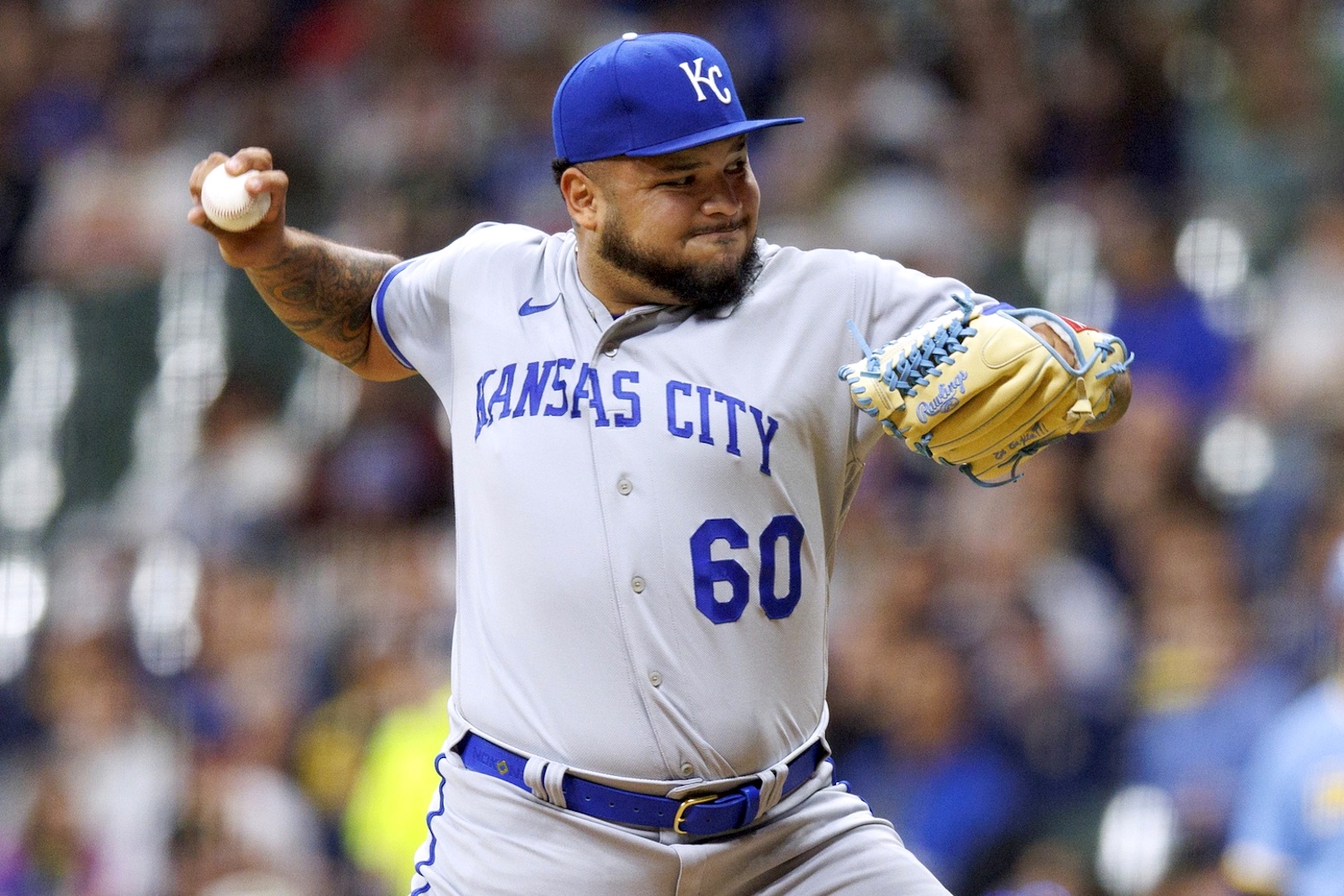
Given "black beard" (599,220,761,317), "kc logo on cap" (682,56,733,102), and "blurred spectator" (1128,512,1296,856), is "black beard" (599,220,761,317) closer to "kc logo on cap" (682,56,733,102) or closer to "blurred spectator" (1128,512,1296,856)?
"kc logo on cap" (682,56,733,102)

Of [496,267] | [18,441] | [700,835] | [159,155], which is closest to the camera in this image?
[700,835]

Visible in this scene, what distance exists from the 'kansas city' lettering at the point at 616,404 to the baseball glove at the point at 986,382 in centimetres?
19

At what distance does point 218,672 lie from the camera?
7.32 m

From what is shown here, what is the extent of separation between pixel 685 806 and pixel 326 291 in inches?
48.0

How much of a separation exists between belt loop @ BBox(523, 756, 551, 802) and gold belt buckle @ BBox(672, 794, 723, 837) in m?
0.22

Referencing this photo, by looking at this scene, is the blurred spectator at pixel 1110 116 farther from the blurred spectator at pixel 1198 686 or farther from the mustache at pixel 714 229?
the mustache at pixel 714 229

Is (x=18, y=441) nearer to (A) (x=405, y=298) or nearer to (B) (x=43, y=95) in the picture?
(B) (x=43, y=95)

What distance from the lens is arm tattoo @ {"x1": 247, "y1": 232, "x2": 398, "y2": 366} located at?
346cm

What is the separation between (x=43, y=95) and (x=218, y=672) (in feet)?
13.1

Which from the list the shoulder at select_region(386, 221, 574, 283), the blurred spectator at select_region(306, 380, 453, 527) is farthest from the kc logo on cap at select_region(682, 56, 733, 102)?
the blurred spectator at select_region(306, 380, 453, 527)

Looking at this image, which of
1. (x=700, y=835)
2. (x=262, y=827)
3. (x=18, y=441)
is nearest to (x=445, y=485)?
(x=262, y=827)

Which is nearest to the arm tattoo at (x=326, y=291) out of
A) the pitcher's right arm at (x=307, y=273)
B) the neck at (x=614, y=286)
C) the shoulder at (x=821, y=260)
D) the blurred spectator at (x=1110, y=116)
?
the pitcher's right arm at (x=307, y=273)

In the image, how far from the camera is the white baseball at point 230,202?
326 cm

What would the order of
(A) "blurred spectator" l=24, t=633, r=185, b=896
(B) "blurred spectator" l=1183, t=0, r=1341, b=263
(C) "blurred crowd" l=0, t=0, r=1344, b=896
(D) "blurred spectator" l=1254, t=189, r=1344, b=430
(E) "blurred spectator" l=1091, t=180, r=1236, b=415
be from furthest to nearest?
1. (A) "blurred spectator" l=24, t=633, r=185, b=896
2. (B) "blurred spectator" l=1183, t=0, r=1341, b=263
3. (E) "blurred spectator" l=1091, t=180, r=1236, b=415
4. (D) "blurred spectator" l=1254, t=189, r=1344, b=430
5. (C) "blurred crowd" l=0, t=0, r=1344, b=896
